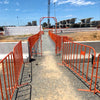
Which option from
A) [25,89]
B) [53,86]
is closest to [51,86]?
[53,86]

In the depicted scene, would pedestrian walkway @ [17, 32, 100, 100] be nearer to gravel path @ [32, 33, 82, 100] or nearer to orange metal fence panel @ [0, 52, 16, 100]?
gravel path @ [32, 33, 82, 100]

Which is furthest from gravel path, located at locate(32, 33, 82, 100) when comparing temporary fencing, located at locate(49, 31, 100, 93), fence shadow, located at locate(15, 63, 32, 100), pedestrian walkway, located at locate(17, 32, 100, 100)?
temporary fencing, located at locate(49, 31, 100, 93)

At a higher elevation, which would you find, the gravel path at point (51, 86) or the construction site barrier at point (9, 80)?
the construction site barrier at point (9, 80)

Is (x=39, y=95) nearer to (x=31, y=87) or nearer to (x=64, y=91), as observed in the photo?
(x=31, y=87)

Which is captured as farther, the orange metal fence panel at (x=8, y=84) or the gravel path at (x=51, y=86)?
the gravel path at (x=51, y=86)

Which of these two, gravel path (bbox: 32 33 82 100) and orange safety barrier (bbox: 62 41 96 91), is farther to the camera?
orange safety barrier (bbox: 62 41 96 91)

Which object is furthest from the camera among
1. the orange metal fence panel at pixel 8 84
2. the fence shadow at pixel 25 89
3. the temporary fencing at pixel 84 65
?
the temporary fencing at pixel 84 65

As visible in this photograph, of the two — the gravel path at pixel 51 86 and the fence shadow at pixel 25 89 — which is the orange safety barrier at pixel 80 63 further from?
the fence shadow at pixel 25 89

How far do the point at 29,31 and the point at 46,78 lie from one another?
39.4m

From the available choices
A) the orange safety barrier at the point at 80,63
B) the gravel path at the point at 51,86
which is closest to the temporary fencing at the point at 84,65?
the orange safety barrier at the point at 80,63

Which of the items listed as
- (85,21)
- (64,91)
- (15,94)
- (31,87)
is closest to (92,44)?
(64,91)

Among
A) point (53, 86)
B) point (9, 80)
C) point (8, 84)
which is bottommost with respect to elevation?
point (53, 86)

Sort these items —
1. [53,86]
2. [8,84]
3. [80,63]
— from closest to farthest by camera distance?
[8,84], [53,86], [80,63]

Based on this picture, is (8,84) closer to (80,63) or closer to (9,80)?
(9,80)
